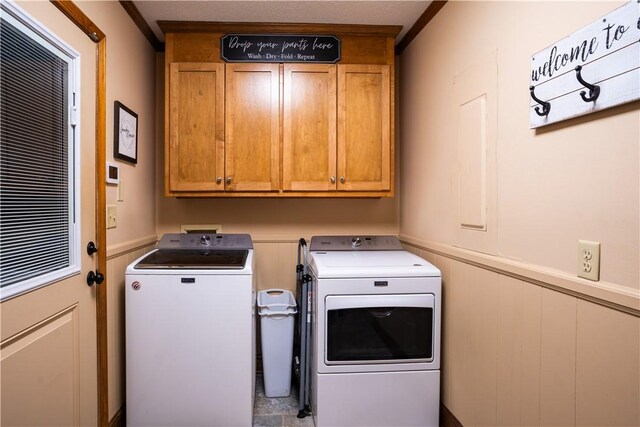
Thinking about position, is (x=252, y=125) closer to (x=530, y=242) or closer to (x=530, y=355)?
(x=530, y=242)

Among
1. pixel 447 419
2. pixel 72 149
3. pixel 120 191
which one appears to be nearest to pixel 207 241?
pixel 120 191

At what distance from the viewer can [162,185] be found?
2629 millimetres

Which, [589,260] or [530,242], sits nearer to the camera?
[589,260]

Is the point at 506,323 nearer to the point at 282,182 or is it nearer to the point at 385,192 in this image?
the point at 385,192

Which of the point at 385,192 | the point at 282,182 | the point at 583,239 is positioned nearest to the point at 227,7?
the point at 282,182

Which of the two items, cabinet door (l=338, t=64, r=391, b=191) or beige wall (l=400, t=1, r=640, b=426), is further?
cabinet door (l=338, t=64, r=391, b=191)

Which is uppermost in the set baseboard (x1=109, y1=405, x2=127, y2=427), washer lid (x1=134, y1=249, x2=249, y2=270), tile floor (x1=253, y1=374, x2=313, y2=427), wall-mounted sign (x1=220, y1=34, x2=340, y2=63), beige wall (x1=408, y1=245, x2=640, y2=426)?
wall-mounted sign (x1=220, y1=34, x2=340, y2=63)

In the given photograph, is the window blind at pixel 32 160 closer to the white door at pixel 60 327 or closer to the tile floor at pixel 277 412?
the white door at pixel 60 327

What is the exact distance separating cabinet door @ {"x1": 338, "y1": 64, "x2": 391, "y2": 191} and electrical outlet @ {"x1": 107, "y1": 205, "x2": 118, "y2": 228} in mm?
1302

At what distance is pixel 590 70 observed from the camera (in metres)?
1.05

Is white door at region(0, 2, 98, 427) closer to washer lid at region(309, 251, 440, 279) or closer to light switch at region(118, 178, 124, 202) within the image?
light switch at region(118, 178, 124, 202)

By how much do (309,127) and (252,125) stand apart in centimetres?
36

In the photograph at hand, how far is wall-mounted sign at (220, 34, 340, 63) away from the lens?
2268mm

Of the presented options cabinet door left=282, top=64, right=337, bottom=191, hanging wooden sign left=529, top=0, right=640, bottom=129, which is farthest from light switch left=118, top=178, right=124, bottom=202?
hanging wooden sign left=529, top=0, right=640, bottom=129
